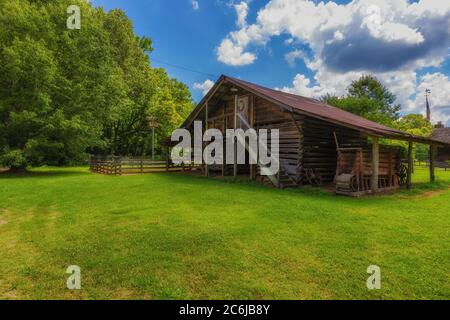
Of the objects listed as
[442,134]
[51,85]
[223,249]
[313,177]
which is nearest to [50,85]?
[51,85]

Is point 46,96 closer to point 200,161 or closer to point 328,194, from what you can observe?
point 200,161

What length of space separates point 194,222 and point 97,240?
2106 mm

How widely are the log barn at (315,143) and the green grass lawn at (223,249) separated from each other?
9.51 ft

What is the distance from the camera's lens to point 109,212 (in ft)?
24.8

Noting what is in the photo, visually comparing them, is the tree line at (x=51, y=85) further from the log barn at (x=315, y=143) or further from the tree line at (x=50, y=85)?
the log barn at (x=315, y=143)

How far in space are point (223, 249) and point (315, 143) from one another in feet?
35.7

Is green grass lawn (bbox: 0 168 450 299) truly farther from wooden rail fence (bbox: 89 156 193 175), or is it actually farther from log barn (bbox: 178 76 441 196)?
wooden rail fence (bbox: 89 156 193 175)

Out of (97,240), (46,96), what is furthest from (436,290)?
(46,96)

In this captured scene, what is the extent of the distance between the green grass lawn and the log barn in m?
2.90

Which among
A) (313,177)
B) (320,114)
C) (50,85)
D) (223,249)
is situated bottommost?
(223,249)

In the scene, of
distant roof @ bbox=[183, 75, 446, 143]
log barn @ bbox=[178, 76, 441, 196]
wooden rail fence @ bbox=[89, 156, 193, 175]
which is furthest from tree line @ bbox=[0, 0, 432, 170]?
log barn @ bbox=[178, 76, 441, 196]

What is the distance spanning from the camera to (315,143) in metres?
14.2

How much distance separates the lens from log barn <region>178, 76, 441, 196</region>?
11.2 m

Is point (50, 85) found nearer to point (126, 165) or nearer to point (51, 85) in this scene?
point (51, 85)
